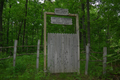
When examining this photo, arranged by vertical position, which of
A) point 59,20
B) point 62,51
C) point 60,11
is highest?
point 60,11

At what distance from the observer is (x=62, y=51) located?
4992 mm

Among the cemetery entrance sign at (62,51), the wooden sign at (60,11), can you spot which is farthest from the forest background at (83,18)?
the wooden sign at (60,11)

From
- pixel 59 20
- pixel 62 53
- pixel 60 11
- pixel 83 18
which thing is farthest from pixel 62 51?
pixel 83 18

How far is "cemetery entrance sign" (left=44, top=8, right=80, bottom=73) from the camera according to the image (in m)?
4.85

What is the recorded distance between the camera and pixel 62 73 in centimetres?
485

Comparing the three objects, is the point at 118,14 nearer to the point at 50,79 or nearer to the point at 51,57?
the point at 51,57

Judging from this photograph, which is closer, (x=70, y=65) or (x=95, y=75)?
(x=95, y=75)

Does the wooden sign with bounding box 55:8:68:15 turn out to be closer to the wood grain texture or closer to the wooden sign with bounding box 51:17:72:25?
the wooden sign with bounding box 51:17:72:25

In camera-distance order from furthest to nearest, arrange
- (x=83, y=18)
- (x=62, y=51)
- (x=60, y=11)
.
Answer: (x=83, y=18) → (x=62, y=51) → (x=60, y=11)

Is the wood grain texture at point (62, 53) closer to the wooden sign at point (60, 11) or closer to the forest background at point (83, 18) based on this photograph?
the wooden sign at point (60, 11)

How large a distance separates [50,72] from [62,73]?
24.2 inches

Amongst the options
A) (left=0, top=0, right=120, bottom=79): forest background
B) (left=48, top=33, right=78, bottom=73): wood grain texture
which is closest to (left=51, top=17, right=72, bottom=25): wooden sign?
(left=48, top=33, right=78, bottom=73): wood grain texture

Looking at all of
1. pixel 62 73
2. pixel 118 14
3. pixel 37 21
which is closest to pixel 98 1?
pixel 118 14

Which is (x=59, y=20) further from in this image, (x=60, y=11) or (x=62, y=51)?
(x=62, y=51)
